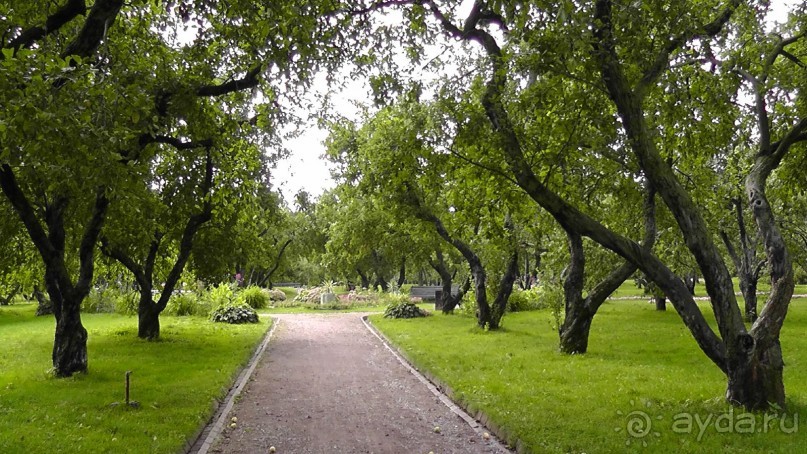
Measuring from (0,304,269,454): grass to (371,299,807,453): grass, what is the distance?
416 cm

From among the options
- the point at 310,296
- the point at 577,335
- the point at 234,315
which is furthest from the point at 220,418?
the point at 310,296

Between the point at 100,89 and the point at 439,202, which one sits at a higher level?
the point at 439,202

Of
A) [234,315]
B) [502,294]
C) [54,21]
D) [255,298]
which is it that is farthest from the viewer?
[255,298]

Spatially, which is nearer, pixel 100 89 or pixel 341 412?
pixel 100 89

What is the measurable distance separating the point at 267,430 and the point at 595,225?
5.39 meters

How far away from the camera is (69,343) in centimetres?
1070

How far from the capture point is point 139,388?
9.61 metres

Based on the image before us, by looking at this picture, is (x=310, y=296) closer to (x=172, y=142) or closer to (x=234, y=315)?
(x=234, y=315)

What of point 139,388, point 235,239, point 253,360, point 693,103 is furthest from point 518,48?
point 235,239

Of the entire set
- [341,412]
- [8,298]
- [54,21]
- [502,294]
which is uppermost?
[54,21]

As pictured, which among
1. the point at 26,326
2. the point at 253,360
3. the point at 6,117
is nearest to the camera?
the point at 6,117

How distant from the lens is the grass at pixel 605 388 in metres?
6.44

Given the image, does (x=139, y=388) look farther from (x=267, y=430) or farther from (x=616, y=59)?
(x=616, y=59)

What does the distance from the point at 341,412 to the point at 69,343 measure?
5.91 m
